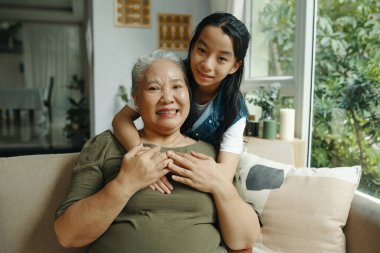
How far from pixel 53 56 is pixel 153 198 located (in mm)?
10961

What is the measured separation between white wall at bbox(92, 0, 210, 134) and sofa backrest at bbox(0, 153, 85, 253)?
7.73 feet

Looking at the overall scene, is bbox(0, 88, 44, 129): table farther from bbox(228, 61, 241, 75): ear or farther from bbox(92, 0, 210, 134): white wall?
bbox(228, 61, 241, 75): ear

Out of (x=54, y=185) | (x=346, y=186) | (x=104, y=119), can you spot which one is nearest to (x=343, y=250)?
(x=346, y=186)

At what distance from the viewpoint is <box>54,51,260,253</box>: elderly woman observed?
1076 mm

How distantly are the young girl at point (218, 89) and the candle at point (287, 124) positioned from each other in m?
0.78

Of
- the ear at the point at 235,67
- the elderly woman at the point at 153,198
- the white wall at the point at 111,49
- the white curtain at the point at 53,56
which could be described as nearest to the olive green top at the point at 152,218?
the elderly woman at the point at 153,198

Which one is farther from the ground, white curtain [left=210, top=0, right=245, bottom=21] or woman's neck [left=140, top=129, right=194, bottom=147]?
white curtain [left=210, top=0, right=245, bottom=21]

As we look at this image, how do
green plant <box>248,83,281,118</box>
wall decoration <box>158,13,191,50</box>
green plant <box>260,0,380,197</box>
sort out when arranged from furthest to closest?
wall decoration <box>158,13,191,50</box>
green plant <box>248,83,281,118</box>
green plant <box>260,0,380,197</box>

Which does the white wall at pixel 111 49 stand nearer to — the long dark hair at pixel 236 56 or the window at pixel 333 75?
the window at pixel 333 75

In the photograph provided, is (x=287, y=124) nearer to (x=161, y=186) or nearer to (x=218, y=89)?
(x=218, y=89)

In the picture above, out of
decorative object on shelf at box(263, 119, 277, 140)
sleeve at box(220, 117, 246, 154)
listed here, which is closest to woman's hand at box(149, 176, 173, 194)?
sleeve at box(220, 117, 246, 154)

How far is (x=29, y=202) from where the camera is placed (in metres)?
1.32

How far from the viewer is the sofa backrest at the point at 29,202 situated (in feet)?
4.26

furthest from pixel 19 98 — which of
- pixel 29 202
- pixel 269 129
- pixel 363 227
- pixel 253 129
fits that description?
pixel 363 227
